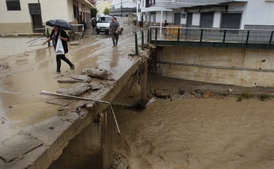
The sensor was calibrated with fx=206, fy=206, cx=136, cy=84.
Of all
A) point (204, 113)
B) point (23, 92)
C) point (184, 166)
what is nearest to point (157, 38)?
point (204, 113)

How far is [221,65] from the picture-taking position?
14555mm

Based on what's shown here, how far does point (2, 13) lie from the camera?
57.9ft

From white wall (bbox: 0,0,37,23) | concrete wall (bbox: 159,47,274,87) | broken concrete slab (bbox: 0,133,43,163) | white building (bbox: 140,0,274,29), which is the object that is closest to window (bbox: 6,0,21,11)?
white wall (bbox: 0,0,37,23)

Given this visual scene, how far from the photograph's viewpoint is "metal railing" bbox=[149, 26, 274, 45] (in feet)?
41.7

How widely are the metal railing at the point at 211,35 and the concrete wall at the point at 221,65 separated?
1075 millimetres

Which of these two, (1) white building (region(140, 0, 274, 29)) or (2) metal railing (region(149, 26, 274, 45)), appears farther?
(1) white building (region(140, 0, 274, 29))

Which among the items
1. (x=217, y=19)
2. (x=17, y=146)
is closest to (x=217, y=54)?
(x=217, y=19)

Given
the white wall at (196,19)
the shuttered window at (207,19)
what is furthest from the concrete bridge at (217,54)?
the white wall at (196,19)

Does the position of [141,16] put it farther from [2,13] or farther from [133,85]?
[133,85]

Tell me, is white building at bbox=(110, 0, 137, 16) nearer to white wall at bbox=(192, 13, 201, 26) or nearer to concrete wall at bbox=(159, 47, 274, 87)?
white wall at bbox=(192, 13, 201, 26)

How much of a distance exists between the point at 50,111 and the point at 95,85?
5.15ft

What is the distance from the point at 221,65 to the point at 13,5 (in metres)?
17.5

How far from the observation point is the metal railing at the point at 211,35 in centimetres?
1272

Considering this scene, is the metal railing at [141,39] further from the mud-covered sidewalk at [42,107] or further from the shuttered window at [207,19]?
the shuttered window at [207,19]
